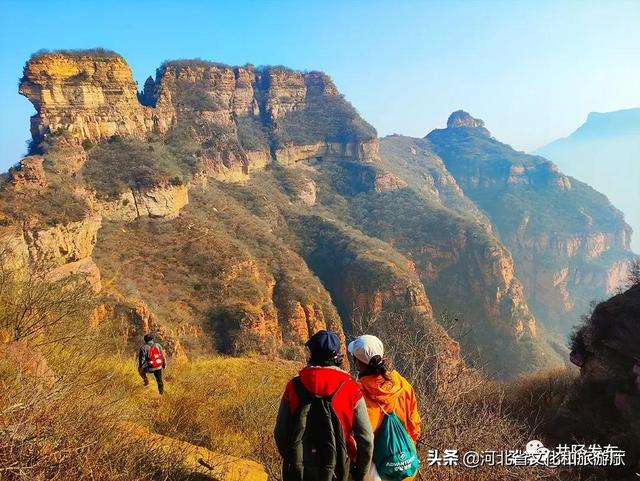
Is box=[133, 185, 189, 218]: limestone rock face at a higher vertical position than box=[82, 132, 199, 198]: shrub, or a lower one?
lower

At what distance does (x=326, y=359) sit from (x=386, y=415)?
2.09 feet

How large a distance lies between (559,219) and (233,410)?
90.9 m

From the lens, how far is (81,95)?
30.0 metres

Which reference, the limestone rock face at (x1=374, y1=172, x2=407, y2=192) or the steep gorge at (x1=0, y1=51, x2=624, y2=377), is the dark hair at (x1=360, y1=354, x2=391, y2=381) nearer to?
the steep gorge at (x1=0, y1=51, x2=624, y2=377)

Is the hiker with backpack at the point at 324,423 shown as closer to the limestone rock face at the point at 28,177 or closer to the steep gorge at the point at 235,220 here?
the steep gorge at the point at 235,220

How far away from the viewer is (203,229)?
2981cm

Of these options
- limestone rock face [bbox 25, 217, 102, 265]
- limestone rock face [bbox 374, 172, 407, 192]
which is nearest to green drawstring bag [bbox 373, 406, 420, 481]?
limestone rock face [bbox 25, 217, 102, 265]

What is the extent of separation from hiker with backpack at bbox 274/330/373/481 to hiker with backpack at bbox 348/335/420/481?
16 centimetres

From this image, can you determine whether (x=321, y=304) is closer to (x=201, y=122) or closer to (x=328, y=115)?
(x=201, y=122)

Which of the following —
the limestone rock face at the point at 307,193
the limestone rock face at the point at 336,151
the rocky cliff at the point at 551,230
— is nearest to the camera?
the limestone rock face at the point at 307,193

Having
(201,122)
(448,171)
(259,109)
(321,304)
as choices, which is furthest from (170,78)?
(448,171)

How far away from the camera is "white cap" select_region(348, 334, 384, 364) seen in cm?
296

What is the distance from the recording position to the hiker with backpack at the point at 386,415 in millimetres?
2881

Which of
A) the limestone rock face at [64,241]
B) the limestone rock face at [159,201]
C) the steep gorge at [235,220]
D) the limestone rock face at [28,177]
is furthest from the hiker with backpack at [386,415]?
the limestone rock face at [159,201]
